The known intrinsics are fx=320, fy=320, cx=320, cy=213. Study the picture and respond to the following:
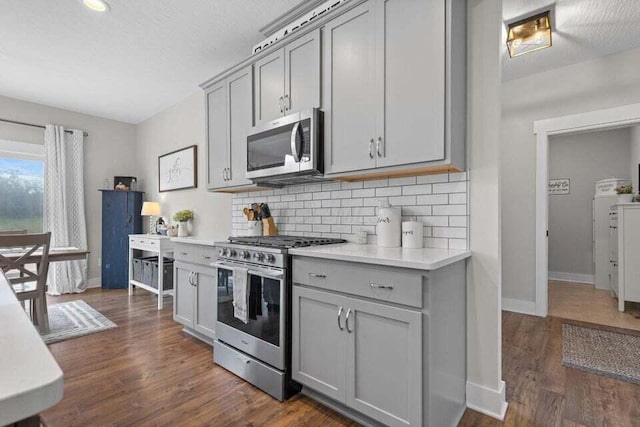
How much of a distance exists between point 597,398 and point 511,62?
309 centimetres

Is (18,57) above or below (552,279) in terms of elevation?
above

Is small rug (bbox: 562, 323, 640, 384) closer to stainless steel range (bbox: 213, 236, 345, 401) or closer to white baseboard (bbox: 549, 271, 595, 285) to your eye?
stainless steel range (bbox: 213, 236, 345, 401)

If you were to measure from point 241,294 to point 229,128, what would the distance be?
159 centimetres

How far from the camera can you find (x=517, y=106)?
12.2 feet

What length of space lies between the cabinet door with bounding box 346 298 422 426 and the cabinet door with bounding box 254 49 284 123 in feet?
5.41

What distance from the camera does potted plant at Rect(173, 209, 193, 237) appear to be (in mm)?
4238

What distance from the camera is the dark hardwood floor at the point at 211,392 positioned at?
178cm

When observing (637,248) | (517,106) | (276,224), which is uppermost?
(517,106)

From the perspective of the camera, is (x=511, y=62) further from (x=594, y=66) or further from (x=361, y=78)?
(x=361, y=78)

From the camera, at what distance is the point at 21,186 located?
4570 mm

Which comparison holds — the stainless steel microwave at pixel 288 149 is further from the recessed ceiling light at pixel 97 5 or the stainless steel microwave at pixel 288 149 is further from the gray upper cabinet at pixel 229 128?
the recessed ceiling light at pixel 97 5

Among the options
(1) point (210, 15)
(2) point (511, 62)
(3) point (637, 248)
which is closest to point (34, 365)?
(1) point (210, 15)

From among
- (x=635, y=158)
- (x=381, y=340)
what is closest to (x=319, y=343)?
(x=381, y=340)

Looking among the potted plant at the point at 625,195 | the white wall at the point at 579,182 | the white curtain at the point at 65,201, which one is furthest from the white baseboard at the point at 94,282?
the white wall at the point at 579,182
